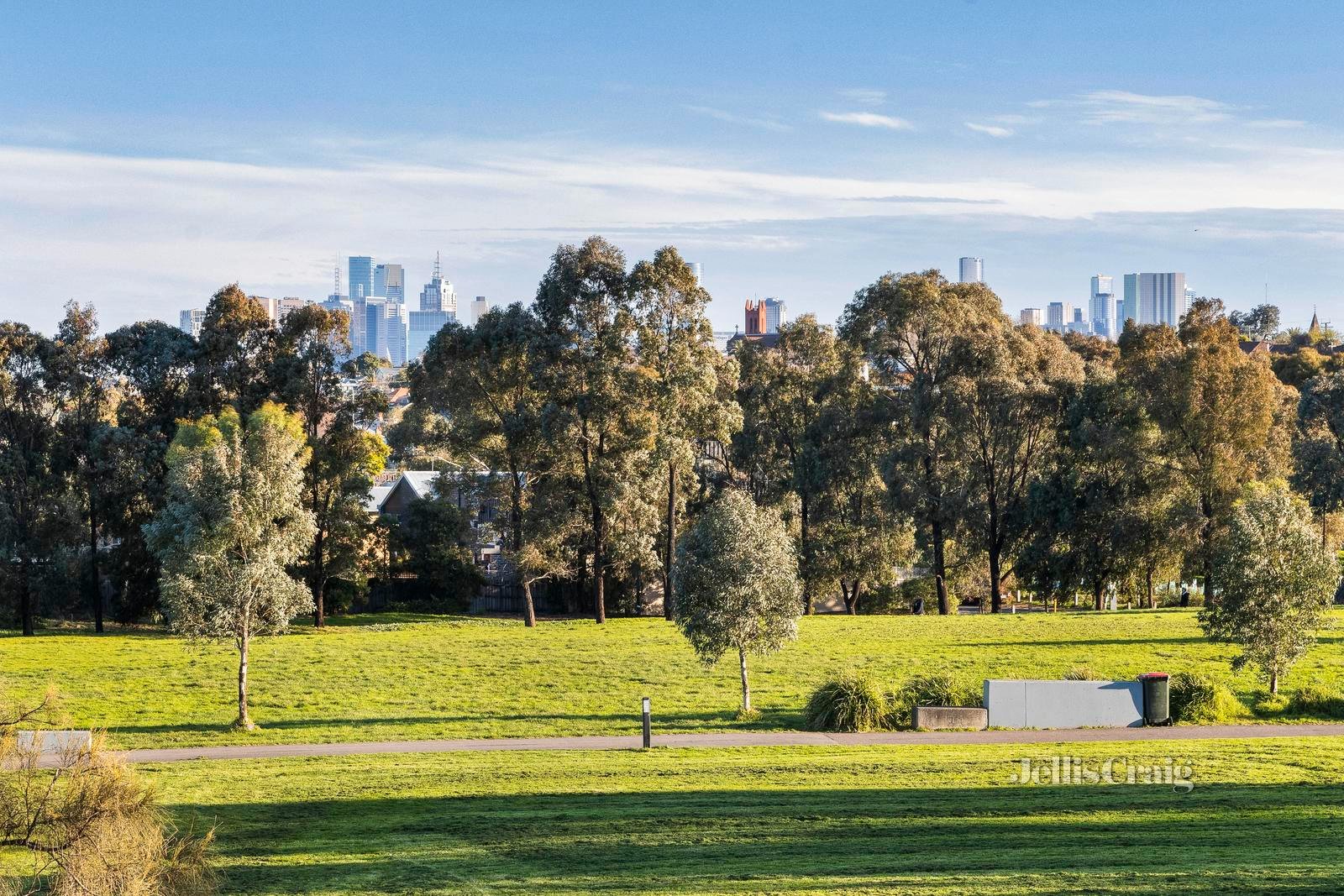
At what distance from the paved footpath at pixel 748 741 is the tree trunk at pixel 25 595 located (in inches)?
930

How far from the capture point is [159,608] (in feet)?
146

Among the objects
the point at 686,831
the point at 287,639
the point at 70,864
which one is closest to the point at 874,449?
the point at 287,639

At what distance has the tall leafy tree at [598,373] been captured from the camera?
137ft

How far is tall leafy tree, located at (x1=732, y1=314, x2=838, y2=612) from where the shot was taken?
5138 centimetres

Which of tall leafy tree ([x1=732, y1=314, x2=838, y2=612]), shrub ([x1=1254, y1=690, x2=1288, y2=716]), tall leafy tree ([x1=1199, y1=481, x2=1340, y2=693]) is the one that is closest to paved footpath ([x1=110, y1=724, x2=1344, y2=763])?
shrub ([x1=1254, y1=690, x2=1288, y2=716])

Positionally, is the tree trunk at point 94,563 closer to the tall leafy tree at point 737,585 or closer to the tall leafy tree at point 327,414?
the tall leafy tree at point 327,414

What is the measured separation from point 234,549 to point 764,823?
564 inches

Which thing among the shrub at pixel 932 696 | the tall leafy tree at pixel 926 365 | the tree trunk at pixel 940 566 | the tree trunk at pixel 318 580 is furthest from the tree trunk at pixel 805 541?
the shrub at pixel 932 696

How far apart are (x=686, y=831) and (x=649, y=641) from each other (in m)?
21.3

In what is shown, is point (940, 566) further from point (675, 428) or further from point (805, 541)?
point (675, 428)

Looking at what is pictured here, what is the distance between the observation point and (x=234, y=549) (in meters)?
25.6

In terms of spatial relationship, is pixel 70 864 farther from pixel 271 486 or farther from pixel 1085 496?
pixel 1085 496

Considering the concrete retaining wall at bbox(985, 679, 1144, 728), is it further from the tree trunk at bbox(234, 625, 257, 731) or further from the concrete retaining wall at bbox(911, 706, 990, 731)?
the tree trunk at bbox(234, 625, 257, 731)

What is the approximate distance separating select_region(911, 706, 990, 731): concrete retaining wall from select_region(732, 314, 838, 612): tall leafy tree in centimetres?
2669
